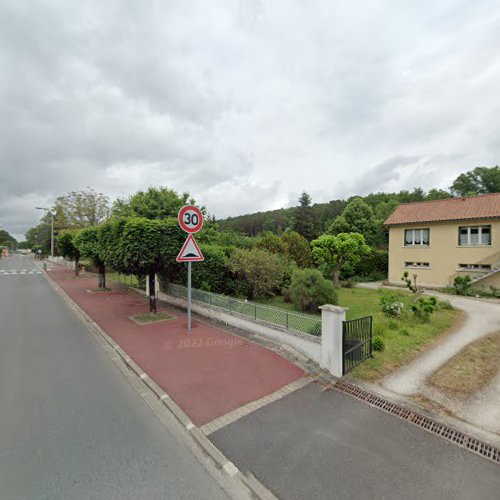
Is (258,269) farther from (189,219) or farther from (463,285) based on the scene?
(463,285)

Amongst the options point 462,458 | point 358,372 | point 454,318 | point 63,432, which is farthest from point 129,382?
point 454,318

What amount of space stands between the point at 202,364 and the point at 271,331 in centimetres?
209

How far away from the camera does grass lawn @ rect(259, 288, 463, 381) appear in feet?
18.7

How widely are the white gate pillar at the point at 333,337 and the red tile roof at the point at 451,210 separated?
1614cm

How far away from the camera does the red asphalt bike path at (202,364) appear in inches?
176

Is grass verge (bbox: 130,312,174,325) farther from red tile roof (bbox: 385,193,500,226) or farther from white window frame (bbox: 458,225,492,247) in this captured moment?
white window frame (bbox: 458,225,492,247)

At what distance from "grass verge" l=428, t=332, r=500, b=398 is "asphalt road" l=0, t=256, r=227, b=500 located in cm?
460

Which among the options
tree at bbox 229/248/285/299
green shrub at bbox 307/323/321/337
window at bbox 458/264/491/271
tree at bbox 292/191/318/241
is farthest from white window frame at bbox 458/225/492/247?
tree at bbox 292/191/318/241

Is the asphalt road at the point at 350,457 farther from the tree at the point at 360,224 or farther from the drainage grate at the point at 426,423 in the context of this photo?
the tree at the point at 360,224

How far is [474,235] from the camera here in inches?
651

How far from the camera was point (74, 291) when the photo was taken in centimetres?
1647

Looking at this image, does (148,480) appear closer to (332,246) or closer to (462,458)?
(462,458)

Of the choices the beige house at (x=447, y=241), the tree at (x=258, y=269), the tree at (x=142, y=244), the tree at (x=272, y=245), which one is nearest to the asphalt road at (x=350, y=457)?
the tree at (x=142, y=244)

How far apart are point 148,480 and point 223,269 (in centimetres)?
1013
